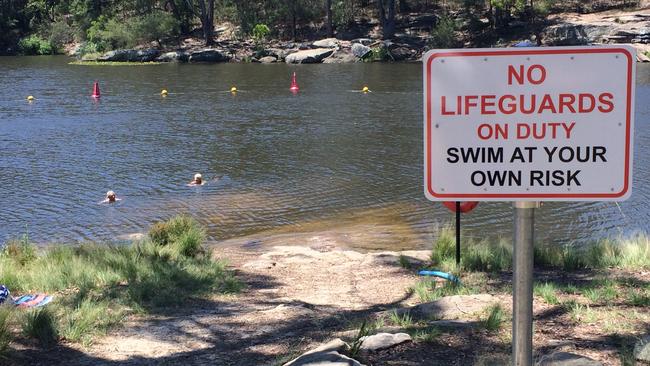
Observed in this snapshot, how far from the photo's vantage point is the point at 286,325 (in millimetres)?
5496

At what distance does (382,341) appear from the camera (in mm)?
4316

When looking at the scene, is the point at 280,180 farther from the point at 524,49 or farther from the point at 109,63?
the point at 109,63

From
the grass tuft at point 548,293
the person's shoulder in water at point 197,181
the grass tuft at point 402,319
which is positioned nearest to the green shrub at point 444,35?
the person's shoulder in water at point 197,181

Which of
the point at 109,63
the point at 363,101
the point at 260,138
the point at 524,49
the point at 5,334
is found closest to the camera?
the point at 524,49

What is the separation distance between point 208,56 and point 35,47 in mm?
19452

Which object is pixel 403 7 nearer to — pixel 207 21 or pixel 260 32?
pixel 260 32

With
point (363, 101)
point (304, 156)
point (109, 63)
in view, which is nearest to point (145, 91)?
point (363, 101)

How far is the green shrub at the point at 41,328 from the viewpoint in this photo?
497cm

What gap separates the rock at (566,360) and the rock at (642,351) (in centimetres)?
26

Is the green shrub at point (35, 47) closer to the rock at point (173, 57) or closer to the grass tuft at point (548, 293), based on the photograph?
the rock at point (173, 57)

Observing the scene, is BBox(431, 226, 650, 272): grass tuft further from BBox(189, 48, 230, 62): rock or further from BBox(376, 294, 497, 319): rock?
BBox(189, 48, 230, 62): rock

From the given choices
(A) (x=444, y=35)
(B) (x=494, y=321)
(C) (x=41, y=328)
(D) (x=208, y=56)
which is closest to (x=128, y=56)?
(D) (x=208, y=56)

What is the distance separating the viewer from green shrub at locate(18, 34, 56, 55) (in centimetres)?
6494

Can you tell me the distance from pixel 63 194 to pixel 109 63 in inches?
1543
